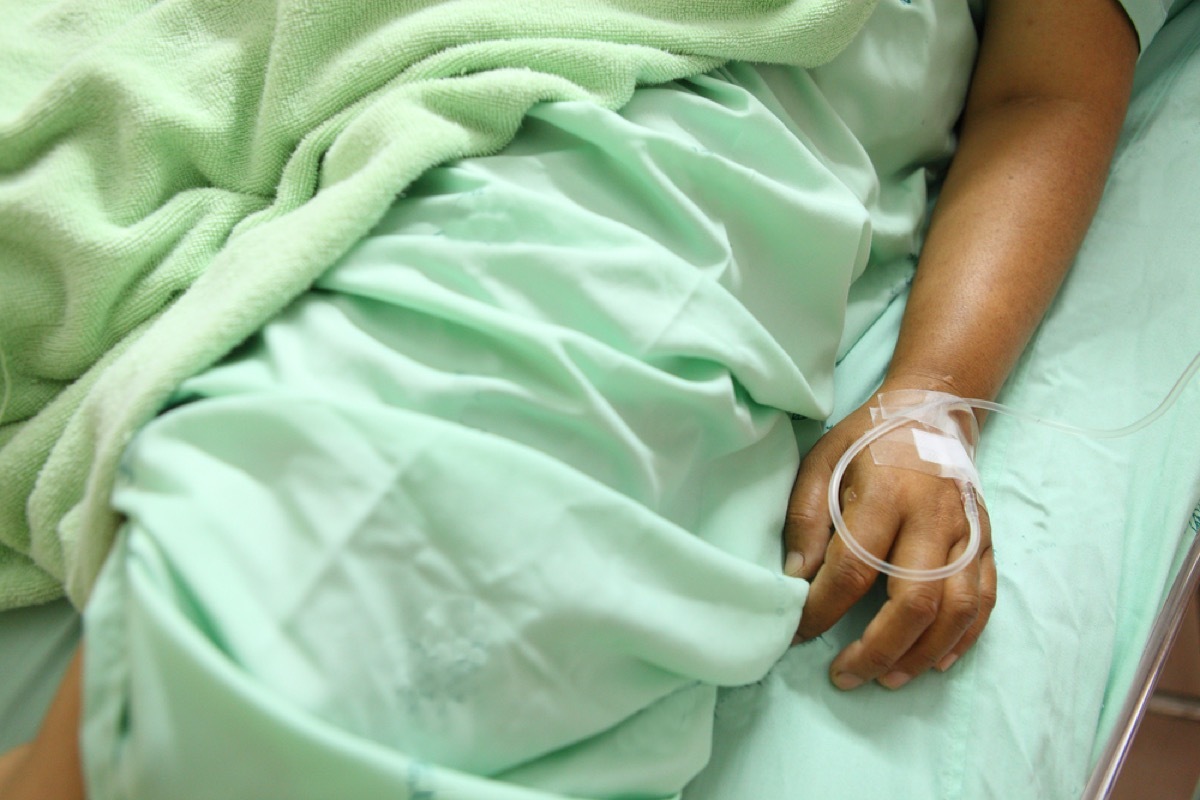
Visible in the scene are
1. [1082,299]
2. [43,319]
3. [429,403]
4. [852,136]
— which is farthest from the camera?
[1082,299]

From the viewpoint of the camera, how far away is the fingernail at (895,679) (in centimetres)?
55

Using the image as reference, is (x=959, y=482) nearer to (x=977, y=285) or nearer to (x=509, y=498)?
(x=977, y=285)

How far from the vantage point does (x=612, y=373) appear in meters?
0.47

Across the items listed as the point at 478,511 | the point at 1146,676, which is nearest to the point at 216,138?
the point at 478,511

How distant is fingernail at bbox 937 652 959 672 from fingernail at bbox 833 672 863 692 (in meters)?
0.06

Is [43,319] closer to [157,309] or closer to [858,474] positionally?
[157,309]

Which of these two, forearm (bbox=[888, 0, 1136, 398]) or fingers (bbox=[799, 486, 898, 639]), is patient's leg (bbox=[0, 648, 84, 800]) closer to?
fingers (bbox=[799, 486, 898, 639])

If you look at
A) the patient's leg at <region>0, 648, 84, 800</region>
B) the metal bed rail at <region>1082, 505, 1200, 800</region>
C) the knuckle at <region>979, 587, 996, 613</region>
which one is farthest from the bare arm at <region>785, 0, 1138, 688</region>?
the patient's leg at <region>0, 648, 84, 800</region>

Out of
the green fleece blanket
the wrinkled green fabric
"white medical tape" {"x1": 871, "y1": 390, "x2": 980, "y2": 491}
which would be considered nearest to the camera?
the wrinkled green fabric

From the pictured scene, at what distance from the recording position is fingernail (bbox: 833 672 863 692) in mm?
549

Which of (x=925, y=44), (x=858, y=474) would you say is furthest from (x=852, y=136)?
(x=858, y=474)

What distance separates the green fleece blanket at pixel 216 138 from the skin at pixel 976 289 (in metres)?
0.24

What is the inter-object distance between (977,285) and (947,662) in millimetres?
332

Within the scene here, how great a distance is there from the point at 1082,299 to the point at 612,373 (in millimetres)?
561
